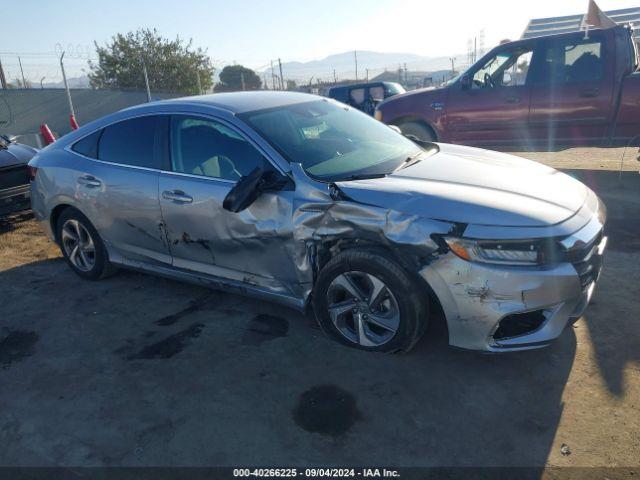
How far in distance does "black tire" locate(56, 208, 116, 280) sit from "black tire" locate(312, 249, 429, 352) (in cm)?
236

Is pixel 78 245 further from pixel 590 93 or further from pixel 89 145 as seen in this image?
pixel 590 93

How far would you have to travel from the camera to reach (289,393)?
2.86 metres

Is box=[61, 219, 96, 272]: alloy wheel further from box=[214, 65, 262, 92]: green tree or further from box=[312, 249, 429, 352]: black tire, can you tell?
box=[214, 65, 262, 92]: green tree

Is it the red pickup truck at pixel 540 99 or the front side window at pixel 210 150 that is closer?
the front side window at pixel 210 150

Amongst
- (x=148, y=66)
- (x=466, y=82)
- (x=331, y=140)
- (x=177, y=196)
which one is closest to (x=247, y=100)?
(x=331, y=140)

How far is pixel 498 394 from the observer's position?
8.98 ft

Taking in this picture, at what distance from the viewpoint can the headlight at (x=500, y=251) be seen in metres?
2.62

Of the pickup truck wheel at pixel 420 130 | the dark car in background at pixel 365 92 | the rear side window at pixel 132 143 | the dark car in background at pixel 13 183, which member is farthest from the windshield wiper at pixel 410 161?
the dark car in background at pixel 365 92

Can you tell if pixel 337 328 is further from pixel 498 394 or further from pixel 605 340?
pixel 605 340

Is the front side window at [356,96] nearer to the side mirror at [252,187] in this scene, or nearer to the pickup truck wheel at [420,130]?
the pickup truck wheel at [420,130]

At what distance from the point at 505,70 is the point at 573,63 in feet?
3.16

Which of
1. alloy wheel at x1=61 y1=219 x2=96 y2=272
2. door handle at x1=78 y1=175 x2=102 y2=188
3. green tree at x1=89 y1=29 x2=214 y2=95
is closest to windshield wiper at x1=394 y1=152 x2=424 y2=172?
door handle at x1=78 y1=175 x2=102 y2=188

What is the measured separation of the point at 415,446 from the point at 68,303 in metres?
3.27

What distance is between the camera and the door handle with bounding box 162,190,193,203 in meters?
3.60
